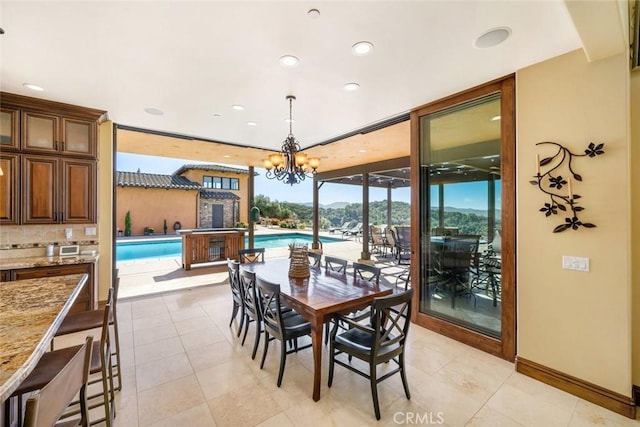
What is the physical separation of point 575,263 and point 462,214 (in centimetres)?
114

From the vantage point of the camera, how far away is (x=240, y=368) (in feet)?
8.70

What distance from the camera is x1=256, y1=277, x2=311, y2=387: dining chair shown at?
2.40 metres

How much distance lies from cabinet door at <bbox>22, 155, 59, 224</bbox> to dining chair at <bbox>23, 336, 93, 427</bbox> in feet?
10.9

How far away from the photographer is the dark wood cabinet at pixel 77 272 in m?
3.09

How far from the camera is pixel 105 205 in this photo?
162 inches

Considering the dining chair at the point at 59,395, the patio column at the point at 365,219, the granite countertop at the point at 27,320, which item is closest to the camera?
the dining chair at the point at 59,395

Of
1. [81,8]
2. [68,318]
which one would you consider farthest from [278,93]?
[68,318]

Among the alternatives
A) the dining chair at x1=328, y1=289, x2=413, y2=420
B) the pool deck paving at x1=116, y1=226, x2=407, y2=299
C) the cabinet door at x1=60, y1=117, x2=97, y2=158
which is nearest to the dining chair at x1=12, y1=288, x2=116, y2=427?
the dining chair at x1=328, y1=289, x2=413, y2=420

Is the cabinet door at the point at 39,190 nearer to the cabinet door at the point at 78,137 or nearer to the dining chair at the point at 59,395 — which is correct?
the cabinet door at the point at 78,137

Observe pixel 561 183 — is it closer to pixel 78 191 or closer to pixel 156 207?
pixel 78 191

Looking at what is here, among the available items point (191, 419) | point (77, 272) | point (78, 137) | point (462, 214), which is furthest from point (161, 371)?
point (462, 214)

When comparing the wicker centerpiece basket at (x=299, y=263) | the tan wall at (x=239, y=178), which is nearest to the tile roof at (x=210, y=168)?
the tan wall at (x=239, y=178)

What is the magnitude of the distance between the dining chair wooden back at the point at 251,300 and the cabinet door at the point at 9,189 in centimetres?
296

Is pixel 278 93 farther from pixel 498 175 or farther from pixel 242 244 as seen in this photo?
pixel 242 244
